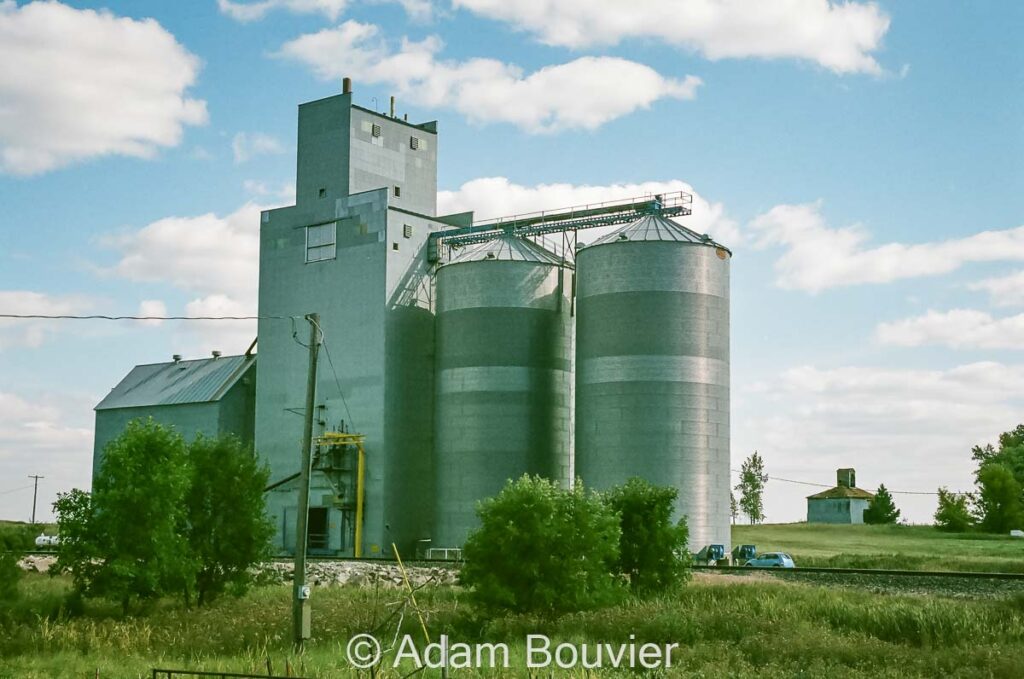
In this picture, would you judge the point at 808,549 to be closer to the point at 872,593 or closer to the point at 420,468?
the point at 420,468

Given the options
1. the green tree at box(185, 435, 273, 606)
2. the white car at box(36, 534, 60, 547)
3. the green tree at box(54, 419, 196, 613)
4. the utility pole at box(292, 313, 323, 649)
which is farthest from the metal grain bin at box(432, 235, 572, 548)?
the white car at box(36, 534, 60, 547)

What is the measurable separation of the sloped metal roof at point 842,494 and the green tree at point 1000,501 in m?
14.2

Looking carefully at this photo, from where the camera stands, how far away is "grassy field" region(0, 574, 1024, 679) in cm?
2409

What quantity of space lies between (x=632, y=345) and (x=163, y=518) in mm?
24193

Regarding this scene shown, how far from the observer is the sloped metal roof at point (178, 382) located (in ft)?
234

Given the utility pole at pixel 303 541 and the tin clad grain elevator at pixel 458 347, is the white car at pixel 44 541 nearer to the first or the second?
the tin clad grain elevator at pixel 458 347

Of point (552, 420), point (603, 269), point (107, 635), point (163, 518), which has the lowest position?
point (107, 635)

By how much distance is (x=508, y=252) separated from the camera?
197ft

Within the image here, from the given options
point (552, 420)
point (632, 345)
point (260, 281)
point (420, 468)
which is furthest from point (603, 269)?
point (260, 281)

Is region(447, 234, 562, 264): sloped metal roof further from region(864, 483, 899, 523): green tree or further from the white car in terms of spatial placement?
region(864, 483, 899, 523): green tree

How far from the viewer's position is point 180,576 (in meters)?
37.3

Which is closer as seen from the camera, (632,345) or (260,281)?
(632,345)

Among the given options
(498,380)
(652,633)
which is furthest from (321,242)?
(652,633)

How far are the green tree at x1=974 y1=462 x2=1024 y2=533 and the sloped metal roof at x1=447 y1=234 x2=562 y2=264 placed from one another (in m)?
51.5
